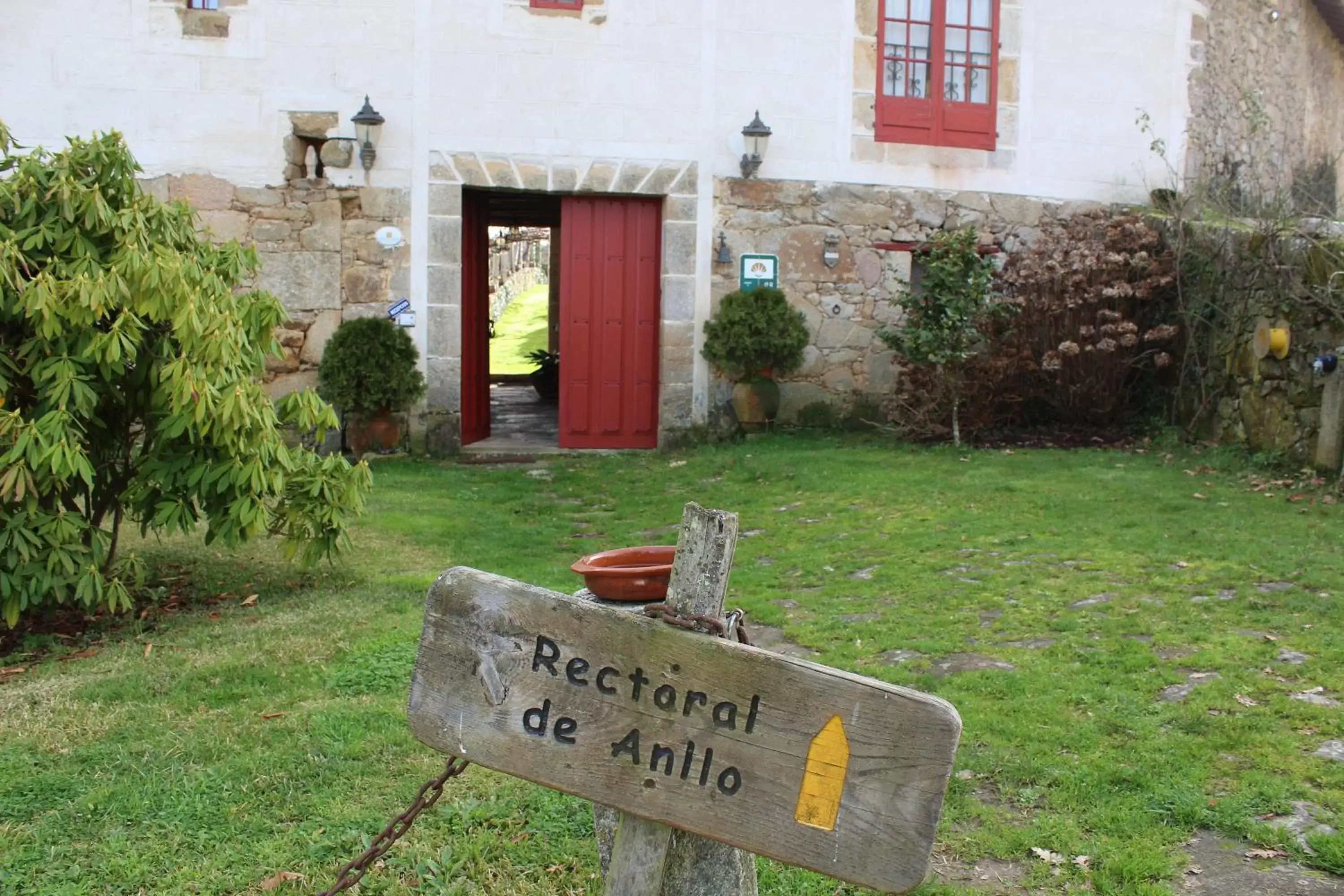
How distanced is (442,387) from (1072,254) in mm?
5312

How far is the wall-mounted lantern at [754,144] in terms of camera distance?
9.89 metres

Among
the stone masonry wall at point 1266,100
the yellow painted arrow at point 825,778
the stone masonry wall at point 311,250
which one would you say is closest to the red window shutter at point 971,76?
the stone masonry wall at point 1266,100

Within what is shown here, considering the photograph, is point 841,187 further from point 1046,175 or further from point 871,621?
point 871,621

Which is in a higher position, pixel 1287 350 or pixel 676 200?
pixel 676 200

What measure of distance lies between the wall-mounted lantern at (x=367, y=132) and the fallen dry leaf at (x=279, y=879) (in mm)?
7522

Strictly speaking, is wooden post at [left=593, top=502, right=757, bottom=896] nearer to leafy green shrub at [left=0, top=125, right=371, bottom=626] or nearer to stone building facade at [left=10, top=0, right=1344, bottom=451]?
leafy green shrub at [left=0, top=125, right=371, bottom=626]

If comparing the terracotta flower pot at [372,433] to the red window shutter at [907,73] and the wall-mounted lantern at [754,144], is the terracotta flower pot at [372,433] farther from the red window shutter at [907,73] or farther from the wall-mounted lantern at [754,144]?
the red window shutter at [907,73]

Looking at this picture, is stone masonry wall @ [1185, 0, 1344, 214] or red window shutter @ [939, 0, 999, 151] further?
stone masonry wall @ [1185, 0, 1344, 214]

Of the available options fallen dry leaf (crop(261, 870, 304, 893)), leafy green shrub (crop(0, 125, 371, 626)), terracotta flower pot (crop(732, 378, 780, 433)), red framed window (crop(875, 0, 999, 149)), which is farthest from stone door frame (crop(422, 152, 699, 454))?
fallen dry leaf (crop(261, 870, 304, 893))

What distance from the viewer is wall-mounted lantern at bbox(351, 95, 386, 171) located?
9344 mm

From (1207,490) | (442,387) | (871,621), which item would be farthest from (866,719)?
(442,387)

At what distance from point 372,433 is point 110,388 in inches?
183

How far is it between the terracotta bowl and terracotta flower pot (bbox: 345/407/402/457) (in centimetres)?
754

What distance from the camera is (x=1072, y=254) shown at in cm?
977
